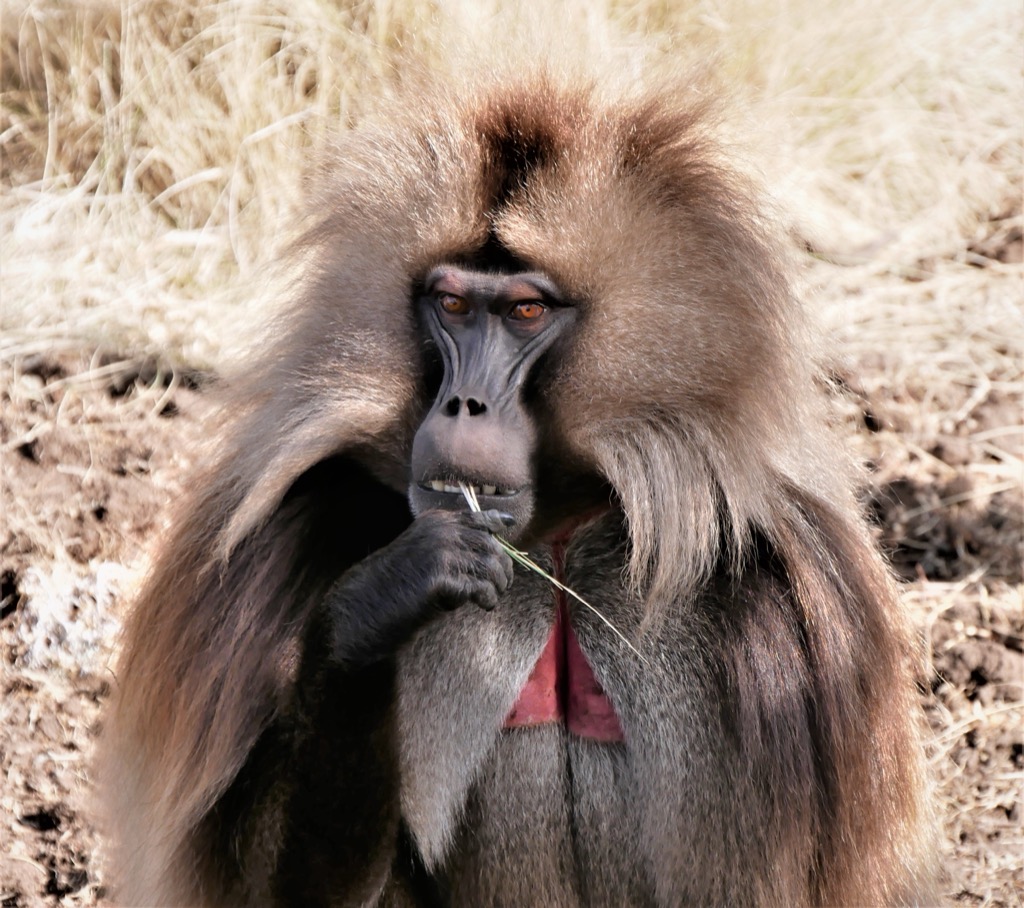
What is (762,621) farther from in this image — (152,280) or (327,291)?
(152,280)

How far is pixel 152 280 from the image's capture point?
5684mm

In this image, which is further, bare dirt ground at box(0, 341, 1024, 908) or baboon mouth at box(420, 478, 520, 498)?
bare dirt ground at box(0, 341, 1024, 908)

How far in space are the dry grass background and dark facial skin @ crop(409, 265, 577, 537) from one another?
82cm

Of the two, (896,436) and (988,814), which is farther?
(896,436)

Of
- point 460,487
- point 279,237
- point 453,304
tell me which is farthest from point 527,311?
point 279,237

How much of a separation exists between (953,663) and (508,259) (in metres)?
2.39

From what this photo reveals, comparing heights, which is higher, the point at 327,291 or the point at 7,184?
the point at 327,291

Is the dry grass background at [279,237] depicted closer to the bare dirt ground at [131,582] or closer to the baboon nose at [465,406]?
the bare dirt ground at [131,582]

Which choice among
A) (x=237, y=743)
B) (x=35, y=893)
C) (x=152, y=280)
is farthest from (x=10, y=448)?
(x=237, y=743)

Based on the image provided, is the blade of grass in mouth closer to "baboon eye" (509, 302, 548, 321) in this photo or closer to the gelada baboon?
the gelada baboon

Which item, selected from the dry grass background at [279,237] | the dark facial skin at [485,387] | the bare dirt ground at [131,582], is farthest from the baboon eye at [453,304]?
the bare dirt ground at [131,582]

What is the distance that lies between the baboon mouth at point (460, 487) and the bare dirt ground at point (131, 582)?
4.27 ft

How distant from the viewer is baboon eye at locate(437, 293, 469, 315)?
274cm

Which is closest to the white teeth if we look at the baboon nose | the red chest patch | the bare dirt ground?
the baboon nose
